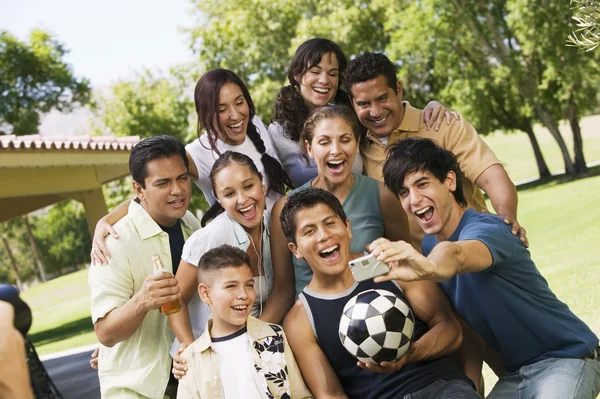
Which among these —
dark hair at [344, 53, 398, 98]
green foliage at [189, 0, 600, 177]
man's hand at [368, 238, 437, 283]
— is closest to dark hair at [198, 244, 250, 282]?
man's hand at [368, 238, 437, 283]

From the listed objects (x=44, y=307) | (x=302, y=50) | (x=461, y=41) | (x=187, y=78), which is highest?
(x=187, y=78)

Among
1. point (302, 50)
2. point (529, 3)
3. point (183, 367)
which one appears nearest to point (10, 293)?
point (183, 367)

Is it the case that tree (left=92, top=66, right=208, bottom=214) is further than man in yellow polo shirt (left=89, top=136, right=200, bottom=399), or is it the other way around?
tree (left=92, top=66, right=208, bottom=214)

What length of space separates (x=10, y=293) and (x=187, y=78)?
Result: 4907 centimetres

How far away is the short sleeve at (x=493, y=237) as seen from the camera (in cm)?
427

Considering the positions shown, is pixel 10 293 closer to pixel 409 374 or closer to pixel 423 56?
pixel 409 374

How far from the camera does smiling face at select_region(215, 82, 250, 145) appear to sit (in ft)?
18.5

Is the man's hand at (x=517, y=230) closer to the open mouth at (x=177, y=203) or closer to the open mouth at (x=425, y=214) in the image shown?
the open mouth at (x=425, y=214)

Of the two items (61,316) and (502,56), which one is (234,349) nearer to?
(61,316)

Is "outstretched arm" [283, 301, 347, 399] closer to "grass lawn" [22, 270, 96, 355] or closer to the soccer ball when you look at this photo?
the soccer ball

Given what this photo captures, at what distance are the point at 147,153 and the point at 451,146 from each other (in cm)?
222

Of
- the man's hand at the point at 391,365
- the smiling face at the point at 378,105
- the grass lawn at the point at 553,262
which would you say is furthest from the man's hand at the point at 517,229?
the grass lawn at the point at 553,262

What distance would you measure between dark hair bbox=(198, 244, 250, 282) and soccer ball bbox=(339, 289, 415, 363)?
0.72 meters

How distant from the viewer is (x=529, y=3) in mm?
31078
